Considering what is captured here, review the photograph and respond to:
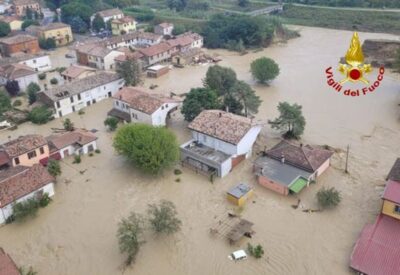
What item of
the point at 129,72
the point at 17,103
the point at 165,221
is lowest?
the point at 17,103

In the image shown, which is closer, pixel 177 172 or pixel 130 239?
pixel 130 239

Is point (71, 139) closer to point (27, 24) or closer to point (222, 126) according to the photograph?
point (222, 126)

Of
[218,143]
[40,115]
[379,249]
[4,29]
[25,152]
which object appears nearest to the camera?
[379,249]

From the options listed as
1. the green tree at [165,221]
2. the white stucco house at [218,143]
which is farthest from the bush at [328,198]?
the green tree at [165,221]

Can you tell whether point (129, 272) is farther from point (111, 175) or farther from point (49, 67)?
point (49, 67)

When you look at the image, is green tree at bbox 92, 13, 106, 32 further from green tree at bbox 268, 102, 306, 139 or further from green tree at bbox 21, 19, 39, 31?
green tree at bbox 268, 102, 306, 139

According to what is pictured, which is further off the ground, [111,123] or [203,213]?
[111,123]

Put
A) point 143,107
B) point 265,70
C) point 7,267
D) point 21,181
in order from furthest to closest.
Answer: point 265,70
point 143,107
point 21,181
point 7,267

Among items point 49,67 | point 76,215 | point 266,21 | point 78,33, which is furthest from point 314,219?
point 78,33

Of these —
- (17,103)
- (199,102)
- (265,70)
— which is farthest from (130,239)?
(265,70)
